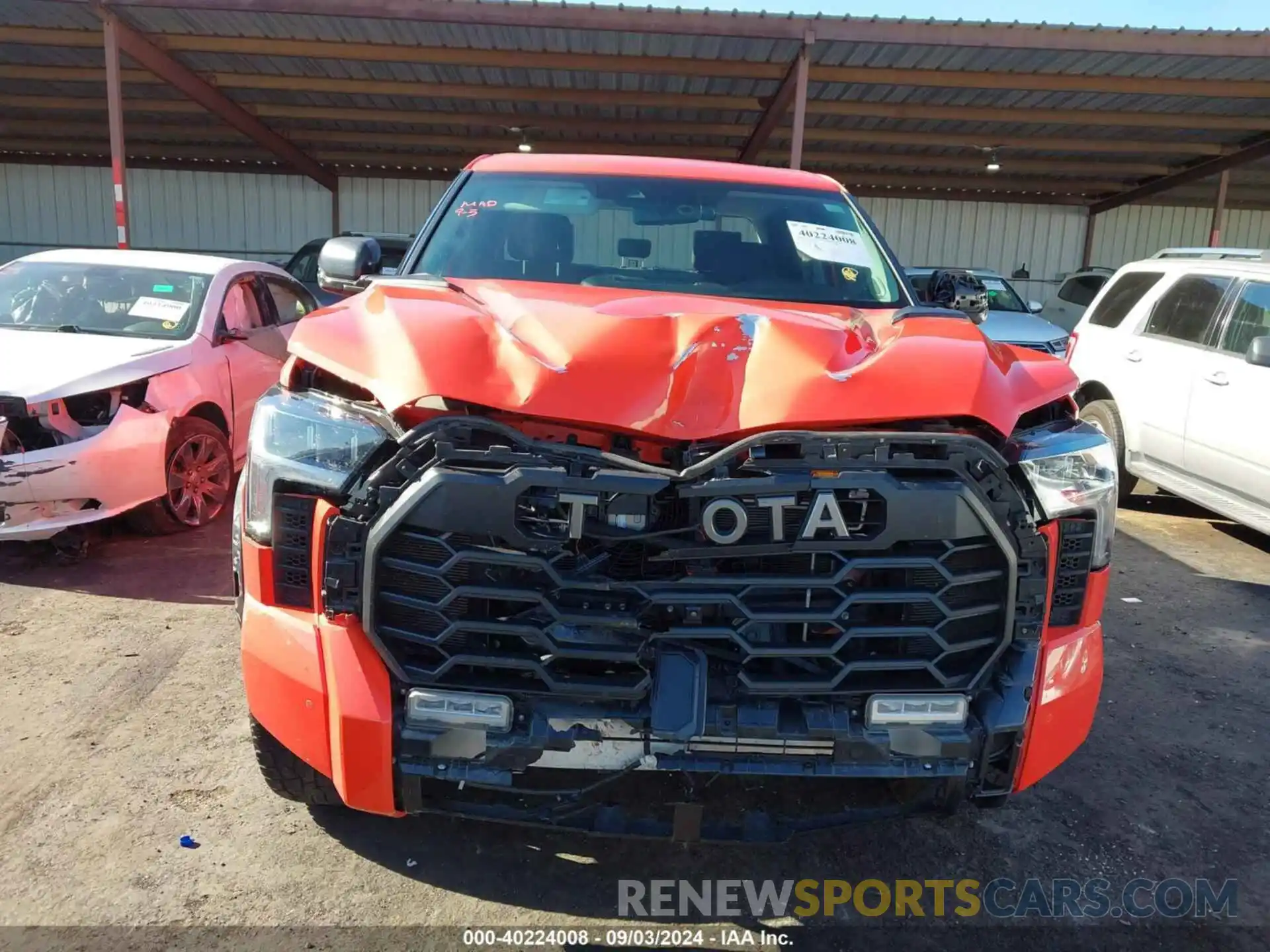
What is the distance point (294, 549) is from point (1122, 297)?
685 centimetres

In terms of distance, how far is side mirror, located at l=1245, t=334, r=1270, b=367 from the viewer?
479 cm

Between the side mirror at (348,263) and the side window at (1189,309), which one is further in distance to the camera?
the side window at (1189,309)

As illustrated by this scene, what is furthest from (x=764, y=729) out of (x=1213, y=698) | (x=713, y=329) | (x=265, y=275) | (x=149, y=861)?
(x=265, y=275)

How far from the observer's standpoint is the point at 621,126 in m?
14.6

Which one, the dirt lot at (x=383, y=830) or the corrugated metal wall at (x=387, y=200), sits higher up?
the corrugated metal wall at (x=387, y=200)

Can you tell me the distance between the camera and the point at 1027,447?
2059 mm

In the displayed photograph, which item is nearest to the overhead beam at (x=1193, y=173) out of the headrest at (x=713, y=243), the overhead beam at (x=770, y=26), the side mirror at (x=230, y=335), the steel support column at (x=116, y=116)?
the overhead beam at (x=770, y=26)

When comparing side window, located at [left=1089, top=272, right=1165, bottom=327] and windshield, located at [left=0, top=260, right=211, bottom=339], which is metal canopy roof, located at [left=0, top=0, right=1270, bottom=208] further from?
windshield, located at [left=0, top=260, right=211, bottom=339]

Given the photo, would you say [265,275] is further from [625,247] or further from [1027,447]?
[1027,447]

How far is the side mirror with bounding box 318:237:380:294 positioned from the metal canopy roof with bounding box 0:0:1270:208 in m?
8.48

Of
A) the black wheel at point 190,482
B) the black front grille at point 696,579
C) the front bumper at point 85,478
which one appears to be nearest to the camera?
the black front grille at point 696,579

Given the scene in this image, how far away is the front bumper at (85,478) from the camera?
167 inches

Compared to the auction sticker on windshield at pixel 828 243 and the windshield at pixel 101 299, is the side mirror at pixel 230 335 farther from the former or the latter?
the auction sticker on windshield at pixel 828 243

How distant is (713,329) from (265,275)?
536cm
